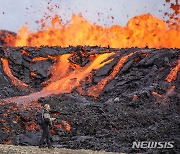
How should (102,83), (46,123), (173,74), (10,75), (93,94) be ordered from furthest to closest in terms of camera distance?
(10,75), (102,83), (93,94), (173,74), (46,123)

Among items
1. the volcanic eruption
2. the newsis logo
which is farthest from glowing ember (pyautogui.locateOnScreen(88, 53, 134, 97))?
the newsis logo

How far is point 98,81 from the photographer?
140 feet

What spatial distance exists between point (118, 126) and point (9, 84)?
60.4ft

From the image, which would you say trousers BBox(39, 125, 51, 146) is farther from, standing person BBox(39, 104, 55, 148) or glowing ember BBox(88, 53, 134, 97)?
glowing ember BBox(88, 53, 134, 97)

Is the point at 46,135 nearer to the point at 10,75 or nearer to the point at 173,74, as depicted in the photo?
the point at 173,74

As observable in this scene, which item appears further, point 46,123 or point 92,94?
point 92,94

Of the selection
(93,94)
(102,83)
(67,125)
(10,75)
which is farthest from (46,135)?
(10,75)

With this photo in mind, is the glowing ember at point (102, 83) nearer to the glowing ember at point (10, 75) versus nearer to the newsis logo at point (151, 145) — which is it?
the glowing ember at point (10, 75)

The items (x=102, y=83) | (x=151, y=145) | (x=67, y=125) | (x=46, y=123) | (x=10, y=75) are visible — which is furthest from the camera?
(x=10, y=75)

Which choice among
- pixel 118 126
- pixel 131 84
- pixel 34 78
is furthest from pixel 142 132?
pixel 34 78

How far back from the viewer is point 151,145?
24.3 metres

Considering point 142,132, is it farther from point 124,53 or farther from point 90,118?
point 124,53

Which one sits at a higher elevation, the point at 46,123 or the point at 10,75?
the point at 10,75

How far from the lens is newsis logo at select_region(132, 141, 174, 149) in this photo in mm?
23578
